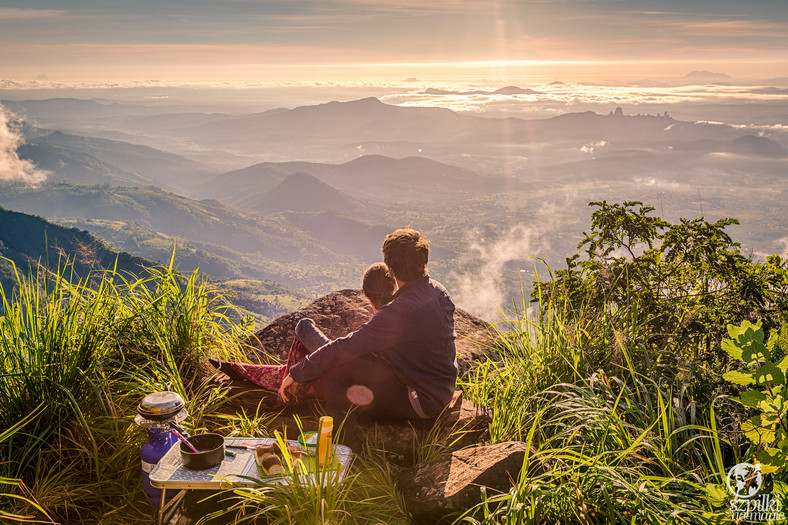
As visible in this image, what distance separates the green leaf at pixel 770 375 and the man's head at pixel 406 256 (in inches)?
88.2

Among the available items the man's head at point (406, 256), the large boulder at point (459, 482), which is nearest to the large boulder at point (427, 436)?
the large boulder at point (459, 482)

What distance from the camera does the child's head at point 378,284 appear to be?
404 centimetres

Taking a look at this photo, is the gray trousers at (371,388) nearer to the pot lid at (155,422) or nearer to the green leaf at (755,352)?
the pot lid at (155,422)

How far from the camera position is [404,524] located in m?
2.87

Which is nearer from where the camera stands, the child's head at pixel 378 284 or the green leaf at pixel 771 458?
the green leaf at pixel 771 458

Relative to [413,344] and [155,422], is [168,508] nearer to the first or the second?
[155,422]

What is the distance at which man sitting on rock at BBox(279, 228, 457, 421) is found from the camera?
12.0 feet

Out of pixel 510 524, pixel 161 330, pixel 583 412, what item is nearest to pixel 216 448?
pixel 161 330

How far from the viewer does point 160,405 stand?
3238 mm

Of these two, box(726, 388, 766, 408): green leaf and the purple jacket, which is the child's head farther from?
box(726, 388, 766, 408): green leaf

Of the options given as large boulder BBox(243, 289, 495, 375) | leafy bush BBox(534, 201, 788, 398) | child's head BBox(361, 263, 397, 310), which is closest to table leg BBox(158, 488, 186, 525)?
child's head BBox(361, 263, 397, 310)

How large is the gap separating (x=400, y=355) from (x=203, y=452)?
151cm

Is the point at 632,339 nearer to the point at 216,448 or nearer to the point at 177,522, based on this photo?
the point at 216,448

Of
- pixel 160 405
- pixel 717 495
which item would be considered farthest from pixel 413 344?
pixel 717 495
